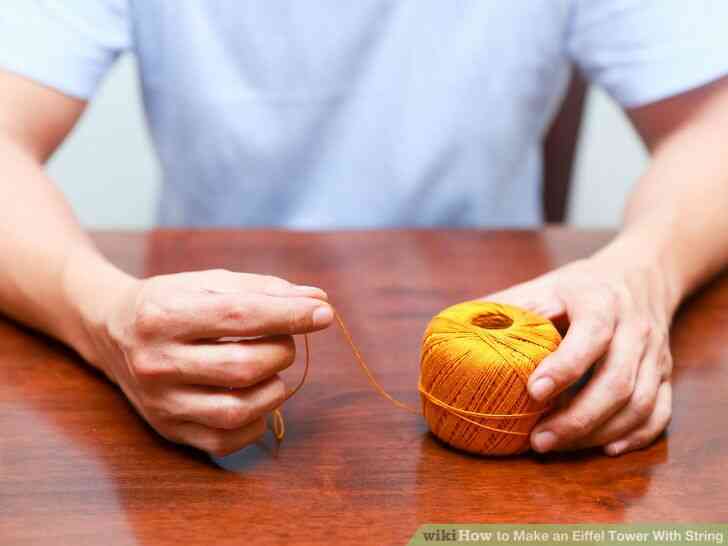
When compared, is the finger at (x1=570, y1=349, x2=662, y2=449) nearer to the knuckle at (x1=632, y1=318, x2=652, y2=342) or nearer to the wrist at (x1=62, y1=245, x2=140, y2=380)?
the knuckle at (x1=632, y1=318, x2=652, y2=342)

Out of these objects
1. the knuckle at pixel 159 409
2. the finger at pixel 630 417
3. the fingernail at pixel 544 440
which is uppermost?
the knuckle at pixel 159 409

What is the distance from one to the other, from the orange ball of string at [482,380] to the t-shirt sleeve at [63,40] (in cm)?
48

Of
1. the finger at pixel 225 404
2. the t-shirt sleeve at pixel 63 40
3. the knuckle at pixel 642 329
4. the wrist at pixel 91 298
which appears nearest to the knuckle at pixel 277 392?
the finger at pixel 225 404

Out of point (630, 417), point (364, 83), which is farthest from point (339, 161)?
point (630, 417)

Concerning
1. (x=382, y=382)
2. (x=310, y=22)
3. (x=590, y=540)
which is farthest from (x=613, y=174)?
(x=590, y=540)

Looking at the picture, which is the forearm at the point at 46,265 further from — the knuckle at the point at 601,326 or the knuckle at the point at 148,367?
the knuckle at the point at 601,326

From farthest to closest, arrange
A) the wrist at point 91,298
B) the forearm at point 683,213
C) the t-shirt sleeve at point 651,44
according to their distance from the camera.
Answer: the t-shirt sleeve at point 651,44
the forearm at point 683,213
the wrist at point 91,298

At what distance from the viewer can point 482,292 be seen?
2.50 ft

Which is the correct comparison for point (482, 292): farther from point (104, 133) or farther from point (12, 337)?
point (104, 133)

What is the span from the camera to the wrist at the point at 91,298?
0.59 meters

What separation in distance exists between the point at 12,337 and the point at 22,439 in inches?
6.2

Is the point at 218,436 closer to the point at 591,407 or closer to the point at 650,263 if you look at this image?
the point at 591,407

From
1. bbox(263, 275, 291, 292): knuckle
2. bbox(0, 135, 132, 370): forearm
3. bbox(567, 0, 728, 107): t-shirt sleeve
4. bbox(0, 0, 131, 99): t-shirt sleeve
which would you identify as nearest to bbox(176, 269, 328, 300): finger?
bbox(263, 275, 291, 292): knuckle

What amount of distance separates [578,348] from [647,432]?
0.09 m
